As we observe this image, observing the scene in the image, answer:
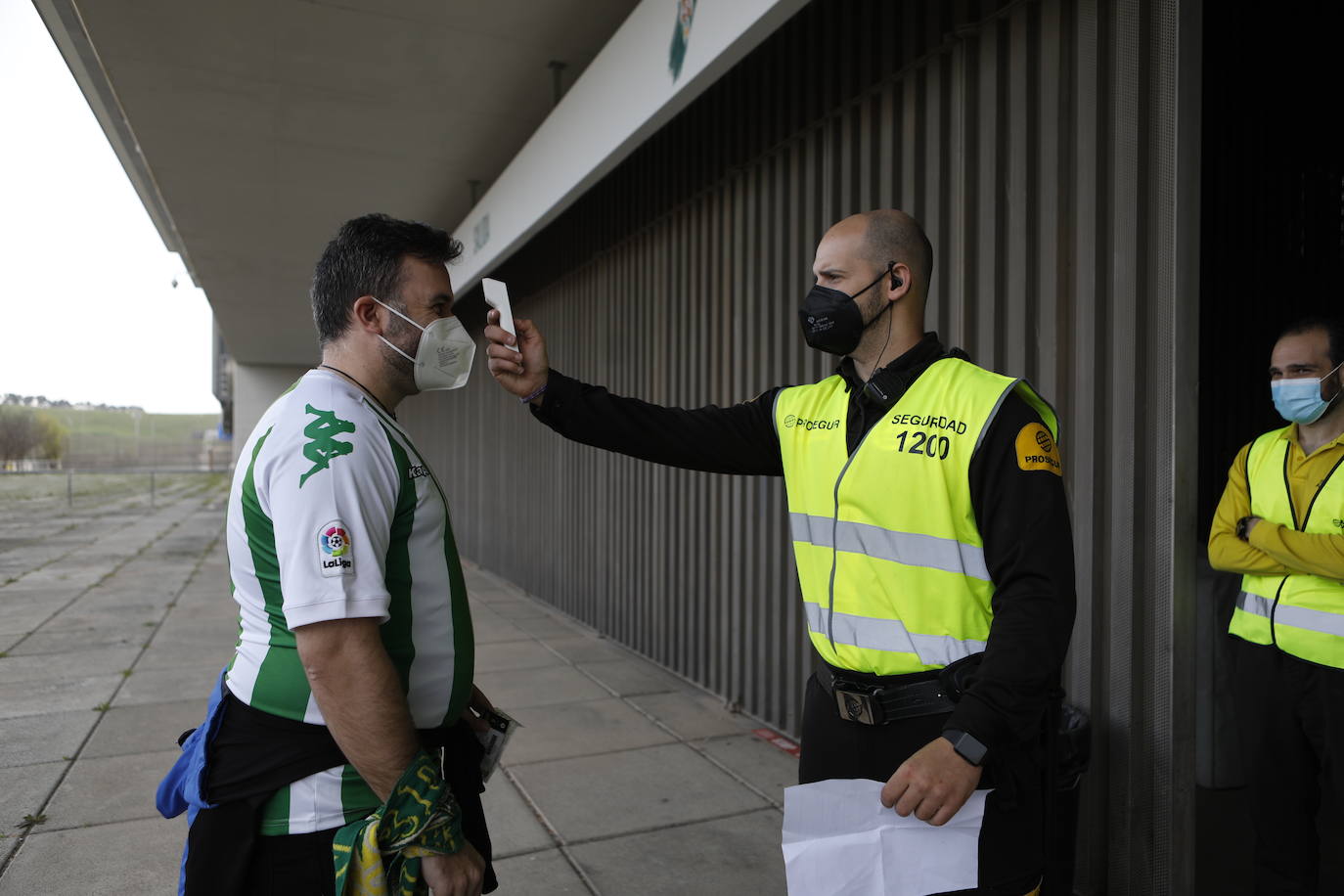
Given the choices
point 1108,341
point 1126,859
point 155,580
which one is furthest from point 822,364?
point 155,580

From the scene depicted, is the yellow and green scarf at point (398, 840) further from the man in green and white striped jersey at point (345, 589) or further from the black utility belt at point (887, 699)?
the black utility belt at point (887, 699)

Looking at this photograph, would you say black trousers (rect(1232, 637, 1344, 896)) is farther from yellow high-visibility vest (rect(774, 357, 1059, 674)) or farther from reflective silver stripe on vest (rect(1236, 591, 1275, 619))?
yellow high-visibility vest (rect(774, 357, 1059, 674))

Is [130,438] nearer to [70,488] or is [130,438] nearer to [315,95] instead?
[70,488]

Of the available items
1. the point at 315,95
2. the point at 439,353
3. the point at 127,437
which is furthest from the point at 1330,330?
the point at 127,437

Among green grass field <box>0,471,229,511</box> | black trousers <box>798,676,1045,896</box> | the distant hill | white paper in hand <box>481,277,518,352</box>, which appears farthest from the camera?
the distant hill

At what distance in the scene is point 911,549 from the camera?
1.80 metres

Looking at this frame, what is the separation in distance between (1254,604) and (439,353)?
2.78 m

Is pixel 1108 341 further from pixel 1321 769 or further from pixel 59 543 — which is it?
pixel 59 543

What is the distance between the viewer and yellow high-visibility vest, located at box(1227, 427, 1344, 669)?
2781 mm

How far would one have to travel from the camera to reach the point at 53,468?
971 inches

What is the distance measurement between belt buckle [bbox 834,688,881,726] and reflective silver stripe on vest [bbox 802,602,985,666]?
0.10m

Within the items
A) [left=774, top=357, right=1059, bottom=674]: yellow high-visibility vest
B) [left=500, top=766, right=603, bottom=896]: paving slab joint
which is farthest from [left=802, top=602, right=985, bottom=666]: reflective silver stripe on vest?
[left=500, top=766, right=603, bottom=896]: paving slab joint

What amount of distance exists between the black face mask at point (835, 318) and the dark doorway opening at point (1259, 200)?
4.08 m

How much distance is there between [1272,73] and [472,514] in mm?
10058
